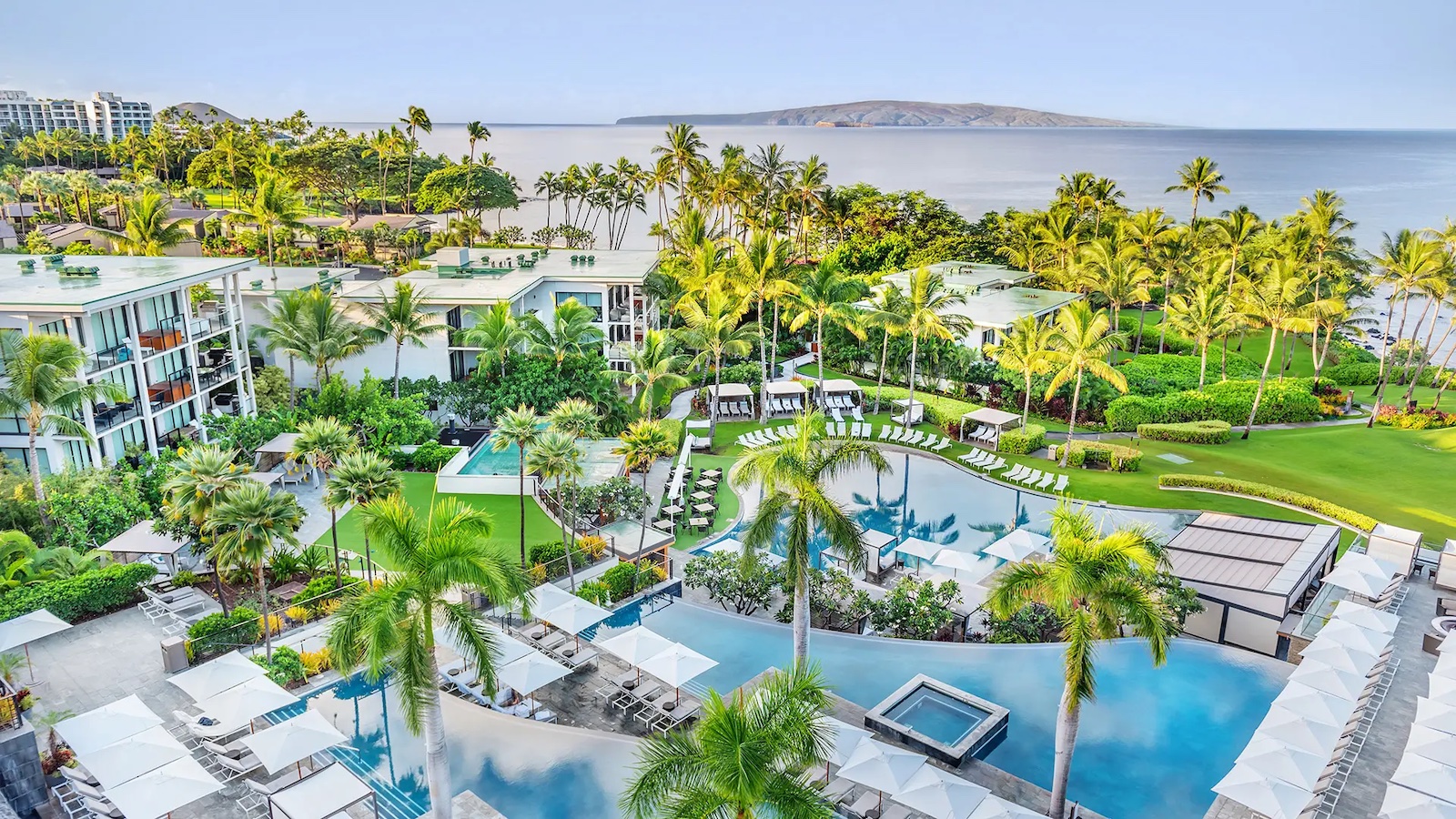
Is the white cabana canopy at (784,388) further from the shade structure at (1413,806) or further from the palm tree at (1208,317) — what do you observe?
the shade structure at (1413,806)

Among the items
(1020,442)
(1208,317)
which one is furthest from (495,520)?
(1208,317)

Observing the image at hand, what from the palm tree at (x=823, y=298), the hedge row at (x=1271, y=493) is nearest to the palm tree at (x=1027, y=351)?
the hedge row at (x=1271, y=493)

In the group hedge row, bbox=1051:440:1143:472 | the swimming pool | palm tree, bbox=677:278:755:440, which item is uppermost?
palm tree, bbox=677:278:755:440

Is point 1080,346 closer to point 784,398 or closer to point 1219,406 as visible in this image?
point 1219,406

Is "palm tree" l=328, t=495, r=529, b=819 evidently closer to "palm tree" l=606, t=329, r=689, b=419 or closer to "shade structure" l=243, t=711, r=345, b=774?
"shade structure" l=243, t=711, r=345, b=774

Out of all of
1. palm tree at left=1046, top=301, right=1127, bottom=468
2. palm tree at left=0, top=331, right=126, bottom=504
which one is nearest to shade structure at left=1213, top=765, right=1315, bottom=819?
palm tree at left=1046, top=301, right=1127, bottom=468

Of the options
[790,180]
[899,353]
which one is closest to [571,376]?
[899,353]

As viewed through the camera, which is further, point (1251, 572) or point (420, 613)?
point (1251, 572)
